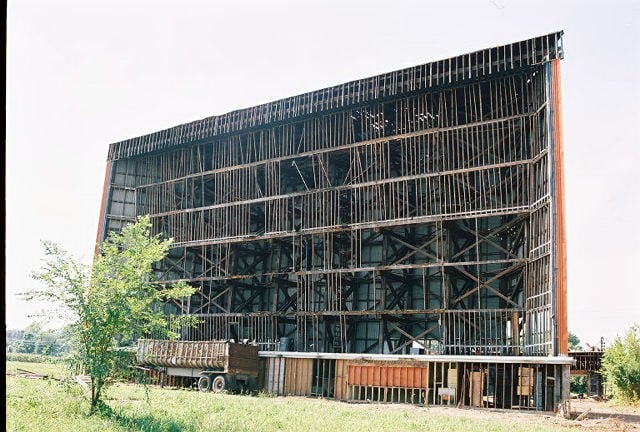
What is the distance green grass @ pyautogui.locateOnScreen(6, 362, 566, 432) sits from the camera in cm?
1600

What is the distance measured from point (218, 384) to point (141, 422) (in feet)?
52.3

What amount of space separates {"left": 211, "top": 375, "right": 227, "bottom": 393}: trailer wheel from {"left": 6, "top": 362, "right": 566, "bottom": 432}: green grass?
8352 mm

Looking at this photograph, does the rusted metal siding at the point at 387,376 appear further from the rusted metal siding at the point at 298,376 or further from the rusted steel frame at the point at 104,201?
the rusted steel frame at the point at 104,201

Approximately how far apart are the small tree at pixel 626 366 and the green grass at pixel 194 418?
1664cm

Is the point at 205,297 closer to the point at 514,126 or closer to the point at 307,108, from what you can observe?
the point at 307,108

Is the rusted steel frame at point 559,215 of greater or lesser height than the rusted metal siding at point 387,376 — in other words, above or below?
above

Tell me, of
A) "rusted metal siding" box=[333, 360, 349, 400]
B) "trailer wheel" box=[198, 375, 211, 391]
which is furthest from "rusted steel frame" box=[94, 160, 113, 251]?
"rusted metal siding" box=[333, 360, 349, 400]

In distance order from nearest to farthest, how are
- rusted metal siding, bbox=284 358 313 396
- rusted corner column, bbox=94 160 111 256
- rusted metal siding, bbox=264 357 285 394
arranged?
rusted metal siding, bbox=284 358 313 396 < rusted metal siding, bbox=264 357 285 394 < rusted corner column, bbox=94 160 111 256

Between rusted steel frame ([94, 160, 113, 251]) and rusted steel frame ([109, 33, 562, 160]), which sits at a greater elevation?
rusted steel frame ([109, 33, 562, 160])

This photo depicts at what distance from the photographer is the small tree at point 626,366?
116 feet

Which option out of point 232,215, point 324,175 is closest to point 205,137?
point 232,215

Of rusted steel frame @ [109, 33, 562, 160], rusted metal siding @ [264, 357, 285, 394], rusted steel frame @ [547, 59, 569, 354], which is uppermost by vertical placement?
rusted steel frame @ [109, 33, 562, 160]

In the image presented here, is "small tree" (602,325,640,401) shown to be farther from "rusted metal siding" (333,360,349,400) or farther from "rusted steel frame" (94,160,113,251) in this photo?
"rusted steel frame" (94,160,113,251)

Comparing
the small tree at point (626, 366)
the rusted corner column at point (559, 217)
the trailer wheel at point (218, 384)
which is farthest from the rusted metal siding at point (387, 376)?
the small tree at point (626, 366)
